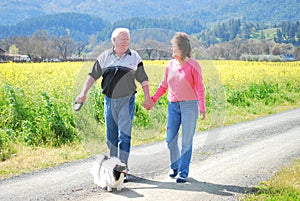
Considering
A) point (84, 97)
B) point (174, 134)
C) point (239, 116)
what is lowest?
point (239, 116)

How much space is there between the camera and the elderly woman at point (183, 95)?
212 inches

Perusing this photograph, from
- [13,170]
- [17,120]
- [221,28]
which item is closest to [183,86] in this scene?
[13,170]

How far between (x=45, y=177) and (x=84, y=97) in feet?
4.62

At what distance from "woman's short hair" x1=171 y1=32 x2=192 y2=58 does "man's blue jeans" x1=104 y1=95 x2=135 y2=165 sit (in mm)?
838

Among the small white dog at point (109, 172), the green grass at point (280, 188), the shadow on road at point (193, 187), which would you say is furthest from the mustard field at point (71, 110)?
the green grass at point (280, 188)

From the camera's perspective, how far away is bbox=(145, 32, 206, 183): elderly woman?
212 inches

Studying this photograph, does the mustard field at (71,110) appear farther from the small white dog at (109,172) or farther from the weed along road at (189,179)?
the small white dog at (109,172)

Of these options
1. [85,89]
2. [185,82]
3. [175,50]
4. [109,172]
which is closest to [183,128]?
[185,82]

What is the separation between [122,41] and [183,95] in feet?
3.39

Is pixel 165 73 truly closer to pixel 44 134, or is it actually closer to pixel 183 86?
pixel 183 86

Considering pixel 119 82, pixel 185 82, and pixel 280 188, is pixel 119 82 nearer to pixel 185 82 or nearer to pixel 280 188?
pixel 185 82

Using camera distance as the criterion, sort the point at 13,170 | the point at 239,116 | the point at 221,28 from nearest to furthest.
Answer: the point at 13,170
the point at 239,116
the point at 221,28

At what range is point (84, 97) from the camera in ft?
17.7

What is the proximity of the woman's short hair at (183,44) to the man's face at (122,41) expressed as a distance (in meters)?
0.60
